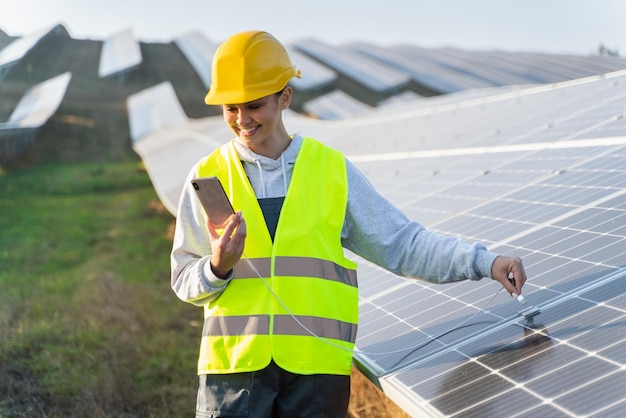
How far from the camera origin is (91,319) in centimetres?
934

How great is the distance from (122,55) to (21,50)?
121ft

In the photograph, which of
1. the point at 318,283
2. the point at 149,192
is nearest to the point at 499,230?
the point at 318,283

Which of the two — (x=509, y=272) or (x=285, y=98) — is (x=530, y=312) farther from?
(x=285, y=98)

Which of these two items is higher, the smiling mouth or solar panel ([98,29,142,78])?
the smiling mouth

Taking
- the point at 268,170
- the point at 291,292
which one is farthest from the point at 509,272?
the point at 268,170

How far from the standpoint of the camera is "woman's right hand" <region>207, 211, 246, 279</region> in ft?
8.68

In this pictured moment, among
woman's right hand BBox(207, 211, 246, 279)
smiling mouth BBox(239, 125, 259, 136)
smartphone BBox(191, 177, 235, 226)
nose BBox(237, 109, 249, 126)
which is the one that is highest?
nose BBox(237, 109, 249, 126)

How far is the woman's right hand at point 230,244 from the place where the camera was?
8.68ft

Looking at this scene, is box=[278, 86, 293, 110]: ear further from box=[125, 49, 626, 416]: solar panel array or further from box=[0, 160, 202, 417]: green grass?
box=[0, 160, 202, 417]: green grass

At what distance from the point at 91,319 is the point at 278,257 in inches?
278

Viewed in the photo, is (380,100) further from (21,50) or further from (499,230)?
(499,230)

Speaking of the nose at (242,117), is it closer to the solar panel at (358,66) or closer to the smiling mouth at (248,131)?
the smiling mouth at (248,131)

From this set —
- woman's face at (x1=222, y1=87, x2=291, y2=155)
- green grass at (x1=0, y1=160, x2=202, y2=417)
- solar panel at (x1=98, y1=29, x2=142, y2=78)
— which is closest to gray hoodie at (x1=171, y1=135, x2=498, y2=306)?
woman's face at (x1=222, y1=87, x2=291, y2=155)

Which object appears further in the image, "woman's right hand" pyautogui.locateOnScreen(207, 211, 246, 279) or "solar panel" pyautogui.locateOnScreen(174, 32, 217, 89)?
"solar panel" pyautogui.locateOnScreen(174, 32, 217, 89)
